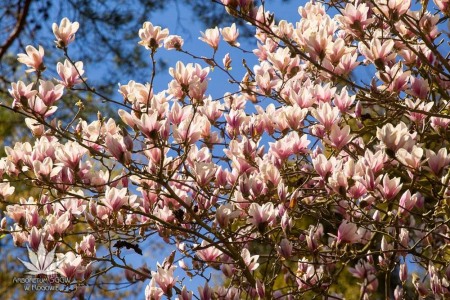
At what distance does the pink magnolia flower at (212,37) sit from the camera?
2711mm

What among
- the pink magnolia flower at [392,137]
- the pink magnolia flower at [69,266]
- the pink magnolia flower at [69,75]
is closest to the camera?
the pink magnolia flower at [392,137]

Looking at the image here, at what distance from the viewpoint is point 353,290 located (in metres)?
3.99

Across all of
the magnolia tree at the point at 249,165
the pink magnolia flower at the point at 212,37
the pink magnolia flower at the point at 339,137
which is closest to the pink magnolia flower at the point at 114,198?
the magnolia tree at the point at 249,165

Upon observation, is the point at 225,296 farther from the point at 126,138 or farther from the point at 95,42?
the point at 95,42

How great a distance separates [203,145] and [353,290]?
1.99 metres

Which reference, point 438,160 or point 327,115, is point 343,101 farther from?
point 438,160

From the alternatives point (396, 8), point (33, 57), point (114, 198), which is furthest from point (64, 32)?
point (396, 8)

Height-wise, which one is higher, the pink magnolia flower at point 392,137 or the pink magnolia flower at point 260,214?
the pink magnolia flower at point 392,137

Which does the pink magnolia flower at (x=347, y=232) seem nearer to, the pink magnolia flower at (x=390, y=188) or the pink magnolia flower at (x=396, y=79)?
the pink magnolia flower at (x=390, y=188)

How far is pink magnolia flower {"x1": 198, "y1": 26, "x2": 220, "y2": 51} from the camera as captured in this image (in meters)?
2.71

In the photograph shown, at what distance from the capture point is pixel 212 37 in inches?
107

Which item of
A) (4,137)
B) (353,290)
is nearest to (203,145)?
(353,290)

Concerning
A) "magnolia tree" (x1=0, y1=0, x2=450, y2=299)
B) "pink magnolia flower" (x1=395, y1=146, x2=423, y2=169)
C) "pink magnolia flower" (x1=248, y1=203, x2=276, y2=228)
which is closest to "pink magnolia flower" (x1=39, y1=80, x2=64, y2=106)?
"magnolia tree" (x1=0, y1=0, x2=450, y2=299)

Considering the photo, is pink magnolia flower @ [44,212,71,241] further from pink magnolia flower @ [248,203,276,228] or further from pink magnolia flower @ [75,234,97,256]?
pink magnolia flower @ [248,203,276,228]
